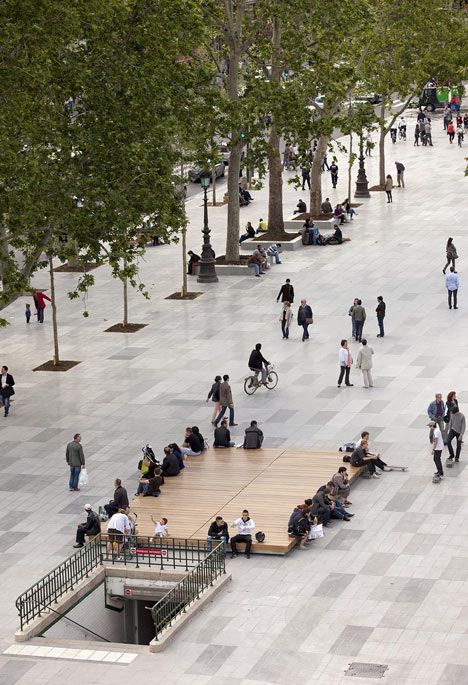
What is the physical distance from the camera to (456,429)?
114 ft

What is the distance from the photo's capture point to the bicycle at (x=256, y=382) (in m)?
41.1

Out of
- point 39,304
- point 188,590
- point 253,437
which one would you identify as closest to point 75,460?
point 253,437

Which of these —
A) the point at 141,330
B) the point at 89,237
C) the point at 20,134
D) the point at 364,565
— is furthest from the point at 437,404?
the point at 141,330

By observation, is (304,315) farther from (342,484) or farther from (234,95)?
(342,484)

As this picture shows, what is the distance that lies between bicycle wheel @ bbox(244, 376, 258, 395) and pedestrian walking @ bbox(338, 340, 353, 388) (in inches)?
87.2

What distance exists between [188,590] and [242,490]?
5.99 metres

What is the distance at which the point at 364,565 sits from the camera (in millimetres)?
29703

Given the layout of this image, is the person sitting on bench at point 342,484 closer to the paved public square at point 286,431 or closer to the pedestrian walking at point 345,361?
the paved public square at point 286,431

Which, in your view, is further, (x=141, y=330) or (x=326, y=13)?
(x=326, y=13)

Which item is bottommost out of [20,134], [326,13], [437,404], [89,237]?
[437,404]

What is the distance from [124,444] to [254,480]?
440cm

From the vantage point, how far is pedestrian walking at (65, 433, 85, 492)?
→ 34188 millimetres

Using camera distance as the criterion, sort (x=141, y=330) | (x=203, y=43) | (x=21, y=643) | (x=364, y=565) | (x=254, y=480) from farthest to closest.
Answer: (x=203, y=43) → (x=141, y=330) → (x=254, y=480) → (x=364, y=565) → (x=21, y=643)

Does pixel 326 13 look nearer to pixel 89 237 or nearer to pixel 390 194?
pixel 390 194
